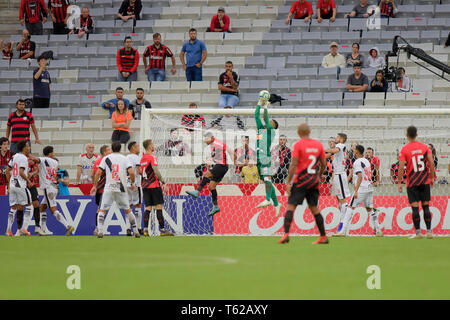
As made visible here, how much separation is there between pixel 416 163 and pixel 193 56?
9631mm

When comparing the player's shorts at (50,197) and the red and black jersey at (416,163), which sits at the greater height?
the red and black jersey at (416,163)

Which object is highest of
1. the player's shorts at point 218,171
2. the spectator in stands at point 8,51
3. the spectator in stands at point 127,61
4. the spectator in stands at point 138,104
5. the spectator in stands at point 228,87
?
the spectator in stands at point 8,51

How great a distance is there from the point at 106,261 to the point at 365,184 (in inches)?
319

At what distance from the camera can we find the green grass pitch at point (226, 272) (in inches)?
215

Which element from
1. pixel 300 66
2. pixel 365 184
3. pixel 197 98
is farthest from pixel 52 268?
pixel 300 66

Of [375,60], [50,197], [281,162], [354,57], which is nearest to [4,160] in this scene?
[50,197]

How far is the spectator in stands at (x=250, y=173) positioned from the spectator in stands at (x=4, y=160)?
5.53m

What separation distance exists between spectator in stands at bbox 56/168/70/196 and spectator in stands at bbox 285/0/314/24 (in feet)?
28.7

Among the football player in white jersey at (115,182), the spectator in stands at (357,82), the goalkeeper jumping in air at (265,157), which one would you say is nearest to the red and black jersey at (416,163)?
the goalkeeper jumping in air at (265,157)

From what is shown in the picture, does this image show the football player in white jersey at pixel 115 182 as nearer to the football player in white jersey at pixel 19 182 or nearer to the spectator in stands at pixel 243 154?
the football player in white jersey at pixel 19 182

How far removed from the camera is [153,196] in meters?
14.6

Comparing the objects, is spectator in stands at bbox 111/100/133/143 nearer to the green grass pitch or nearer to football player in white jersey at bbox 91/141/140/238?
football player in white jersey at bbox 91/141/140/238

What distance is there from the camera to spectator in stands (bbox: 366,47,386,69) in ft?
67.1

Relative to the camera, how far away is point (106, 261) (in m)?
7.98
